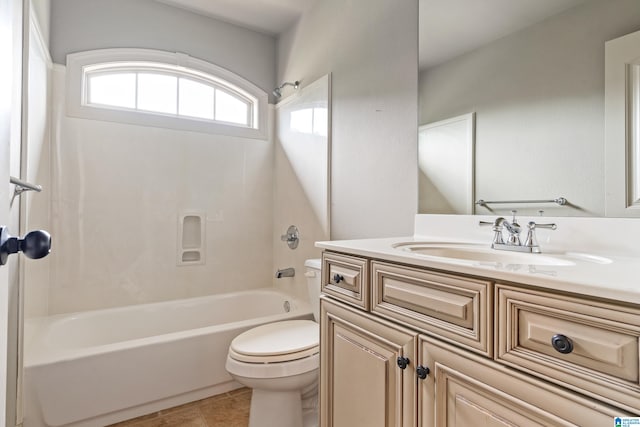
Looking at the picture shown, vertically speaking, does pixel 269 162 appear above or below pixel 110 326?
above

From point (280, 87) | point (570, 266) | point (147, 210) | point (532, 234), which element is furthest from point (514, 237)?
point (147, 210)

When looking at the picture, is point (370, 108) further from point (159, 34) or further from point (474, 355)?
point (159, 34)

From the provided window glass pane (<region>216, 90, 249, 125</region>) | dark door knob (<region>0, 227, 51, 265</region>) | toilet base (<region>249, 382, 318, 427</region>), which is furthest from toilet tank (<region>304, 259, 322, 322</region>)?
window glass pane (<region>216, 90, 249, 125</region>)

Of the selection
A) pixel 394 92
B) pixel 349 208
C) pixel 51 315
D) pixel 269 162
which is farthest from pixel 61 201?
pixel 394 92

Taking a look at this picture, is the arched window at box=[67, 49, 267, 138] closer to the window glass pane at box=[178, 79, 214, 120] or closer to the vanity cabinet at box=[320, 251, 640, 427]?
the window glass pane at box=[178, 79, 214, 120]

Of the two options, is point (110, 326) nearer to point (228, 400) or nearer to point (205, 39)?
point (228, 400)

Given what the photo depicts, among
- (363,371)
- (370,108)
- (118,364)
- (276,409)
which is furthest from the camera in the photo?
(370,108)

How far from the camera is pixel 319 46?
2.36m

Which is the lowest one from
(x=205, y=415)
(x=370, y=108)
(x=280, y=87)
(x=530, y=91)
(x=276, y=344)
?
(x=205, y=415)

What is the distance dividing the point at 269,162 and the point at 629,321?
268 centimetres

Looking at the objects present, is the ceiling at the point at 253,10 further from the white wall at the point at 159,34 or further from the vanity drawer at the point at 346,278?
the vanity drawer at the point at 346,278

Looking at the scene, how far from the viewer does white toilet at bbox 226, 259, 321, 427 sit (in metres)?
1.44

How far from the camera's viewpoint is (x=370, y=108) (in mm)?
1895

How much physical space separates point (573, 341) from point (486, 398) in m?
0.22
